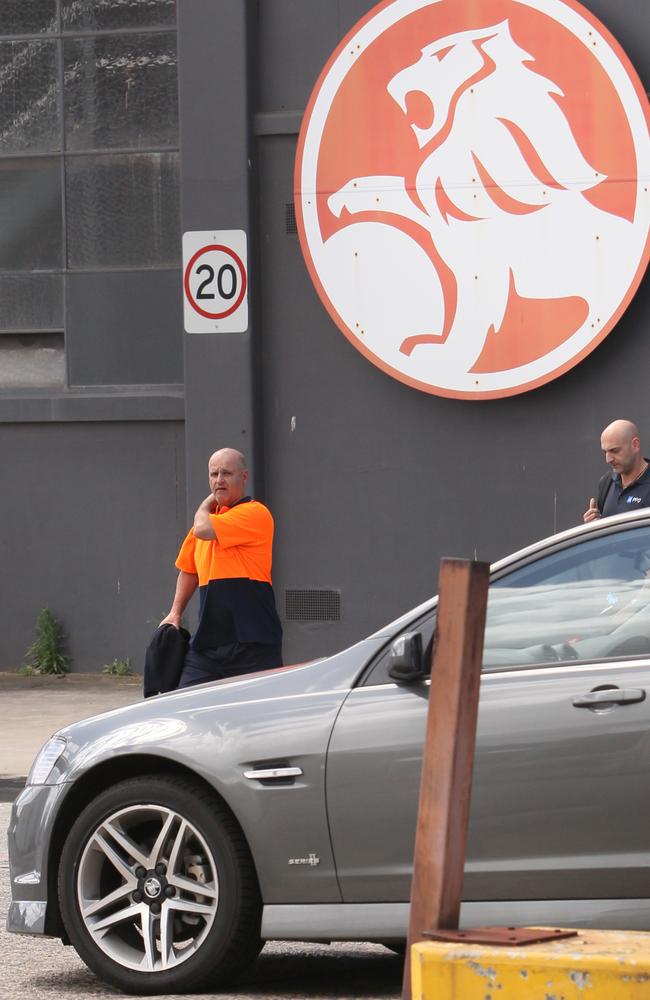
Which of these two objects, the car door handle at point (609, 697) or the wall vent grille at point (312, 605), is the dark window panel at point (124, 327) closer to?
the wall vent grille at point (312, 605)

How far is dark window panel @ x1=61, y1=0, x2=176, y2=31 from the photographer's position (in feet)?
50.6

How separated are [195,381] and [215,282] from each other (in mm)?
864

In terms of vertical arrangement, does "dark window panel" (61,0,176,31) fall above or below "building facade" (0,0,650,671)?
above

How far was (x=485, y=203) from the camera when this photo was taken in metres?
14.0

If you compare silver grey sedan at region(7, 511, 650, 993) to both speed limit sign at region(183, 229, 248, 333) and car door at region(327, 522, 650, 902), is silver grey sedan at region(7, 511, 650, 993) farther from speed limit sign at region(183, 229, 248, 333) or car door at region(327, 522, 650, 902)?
speed limit sign at region(183, 229, 248, 333)

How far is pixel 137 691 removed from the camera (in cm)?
1452

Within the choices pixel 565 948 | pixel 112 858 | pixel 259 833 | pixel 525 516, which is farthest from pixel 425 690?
pixel 525 516

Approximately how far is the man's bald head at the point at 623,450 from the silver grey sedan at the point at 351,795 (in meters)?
3.72

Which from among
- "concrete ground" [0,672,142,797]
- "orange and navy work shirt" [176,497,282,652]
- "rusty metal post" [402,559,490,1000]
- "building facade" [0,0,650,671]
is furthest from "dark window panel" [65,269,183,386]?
"rusty metal post" [402,559,490,1000]

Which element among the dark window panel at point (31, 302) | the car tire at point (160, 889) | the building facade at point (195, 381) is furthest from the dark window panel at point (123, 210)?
the car tire at point (160, 889)

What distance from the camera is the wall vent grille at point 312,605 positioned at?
1455 centimetres

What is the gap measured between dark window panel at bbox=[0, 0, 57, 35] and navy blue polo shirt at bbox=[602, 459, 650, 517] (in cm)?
864

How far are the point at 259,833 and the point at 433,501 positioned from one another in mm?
8876

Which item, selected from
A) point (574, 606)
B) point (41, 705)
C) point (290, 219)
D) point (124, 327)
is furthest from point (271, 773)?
point (124, 327)
